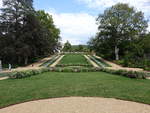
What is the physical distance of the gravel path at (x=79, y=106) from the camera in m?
3.70

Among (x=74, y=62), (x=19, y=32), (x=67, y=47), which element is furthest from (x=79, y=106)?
(x=67, y=47)

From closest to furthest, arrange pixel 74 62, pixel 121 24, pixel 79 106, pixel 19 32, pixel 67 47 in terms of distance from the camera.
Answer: pixel 79 106
pixel 19 32
pixel 121 24
pixel 74 62
pixel 67 47

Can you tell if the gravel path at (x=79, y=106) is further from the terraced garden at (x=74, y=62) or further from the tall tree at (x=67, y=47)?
the tall tree at (x=67, y=47)

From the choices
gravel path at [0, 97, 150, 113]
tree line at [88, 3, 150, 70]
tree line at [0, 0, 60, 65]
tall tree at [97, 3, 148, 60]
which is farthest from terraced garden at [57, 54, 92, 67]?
gravel path at [0, 97, 150, 113]

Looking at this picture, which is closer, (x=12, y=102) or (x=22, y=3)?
(x=12, y=102)

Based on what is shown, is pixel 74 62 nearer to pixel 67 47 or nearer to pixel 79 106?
pixel 79 106

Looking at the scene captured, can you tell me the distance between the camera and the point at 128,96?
4902 mm

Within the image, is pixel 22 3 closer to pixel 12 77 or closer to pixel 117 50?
pixel 12 77

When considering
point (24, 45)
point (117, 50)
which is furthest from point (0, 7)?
point (117, 50)

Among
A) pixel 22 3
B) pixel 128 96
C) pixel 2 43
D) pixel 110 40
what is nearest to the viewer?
pixel 128 96

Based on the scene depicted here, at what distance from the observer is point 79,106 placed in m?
4.00

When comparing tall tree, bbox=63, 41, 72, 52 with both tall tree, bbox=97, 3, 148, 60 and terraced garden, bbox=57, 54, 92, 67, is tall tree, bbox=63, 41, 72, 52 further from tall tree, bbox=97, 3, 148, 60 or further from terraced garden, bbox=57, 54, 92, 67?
tall tree, bbox=97, 3, 148, 60

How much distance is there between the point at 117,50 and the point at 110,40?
6.55ft

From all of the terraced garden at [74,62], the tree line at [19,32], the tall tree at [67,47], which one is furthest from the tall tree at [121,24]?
the tall tree at [67,47]
